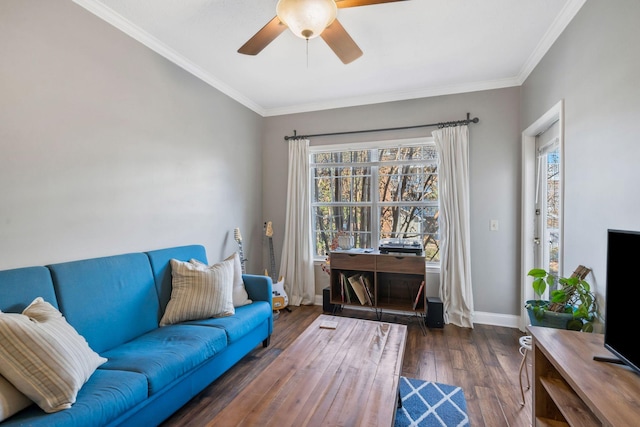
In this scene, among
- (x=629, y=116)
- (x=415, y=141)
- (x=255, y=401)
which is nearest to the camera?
(x=255, y=401)

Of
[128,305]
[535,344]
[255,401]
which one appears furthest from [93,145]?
[535,344]

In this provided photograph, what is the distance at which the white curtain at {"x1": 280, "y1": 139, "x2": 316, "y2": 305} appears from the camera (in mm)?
3805

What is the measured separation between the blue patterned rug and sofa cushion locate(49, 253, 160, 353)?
71.1 inches

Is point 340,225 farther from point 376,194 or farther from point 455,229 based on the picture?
point 455,229

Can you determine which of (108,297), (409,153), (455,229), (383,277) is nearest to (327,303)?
(383,277)

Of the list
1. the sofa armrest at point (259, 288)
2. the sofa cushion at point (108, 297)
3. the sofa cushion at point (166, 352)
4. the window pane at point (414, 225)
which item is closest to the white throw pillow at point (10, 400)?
the sofa cushion at point (166, 352)

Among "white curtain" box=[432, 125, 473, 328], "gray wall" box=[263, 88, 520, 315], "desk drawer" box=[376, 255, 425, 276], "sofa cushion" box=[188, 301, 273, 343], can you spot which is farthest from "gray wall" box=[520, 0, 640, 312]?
"sofa cushion" box=[188, 301, 273, 343]

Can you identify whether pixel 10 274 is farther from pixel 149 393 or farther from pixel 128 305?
pixel 149 393

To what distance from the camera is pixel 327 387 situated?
1.37m

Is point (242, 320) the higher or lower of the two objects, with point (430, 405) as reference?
higher

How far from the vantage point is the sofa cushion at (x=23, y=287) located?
1.42m

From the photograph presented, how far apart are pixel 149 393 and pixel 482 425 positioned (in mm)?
1830

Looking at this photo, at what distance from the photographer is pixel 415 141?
342 cm

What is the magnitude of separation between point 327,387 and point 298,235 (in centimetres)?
252
